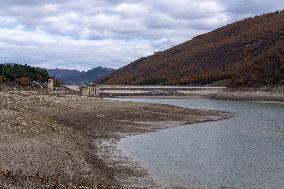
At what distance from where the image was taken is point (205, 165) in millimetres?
22734

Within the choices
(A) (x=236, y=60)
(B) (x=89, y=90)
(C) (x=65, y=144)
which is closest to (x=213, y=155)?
(C) (x=65, y=144)

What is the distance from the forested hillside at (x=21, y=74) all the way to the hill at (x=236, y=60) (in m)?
43.3

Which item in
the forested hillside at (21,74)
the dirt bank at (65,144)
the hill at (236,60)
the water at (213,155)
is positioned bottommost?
the water at (213,155)

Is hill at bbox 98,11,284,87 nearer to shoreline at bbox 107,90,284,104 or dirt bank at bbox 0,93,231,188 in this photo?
shoreline at bbox 107,90,284,104

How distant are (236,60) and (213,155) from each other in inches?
5120

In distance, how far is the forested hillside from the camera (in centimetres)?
7469

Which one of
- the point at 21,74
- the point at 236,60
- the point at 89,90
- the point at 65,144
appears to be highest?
the point at 236,60

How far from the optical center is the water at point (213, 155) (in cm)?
2000

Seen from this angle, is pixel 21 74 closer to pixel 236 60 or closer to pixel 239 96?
pixel 239 96

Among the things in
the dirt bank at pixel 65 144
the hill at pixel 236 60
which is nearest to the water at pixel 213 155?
the dirt bank at pixel 65 144

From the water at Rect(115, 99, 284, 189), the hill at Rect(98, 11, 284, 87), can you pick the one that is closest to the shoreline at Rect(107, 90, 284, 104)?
the hill at Rect(98, 11, 284, 87)

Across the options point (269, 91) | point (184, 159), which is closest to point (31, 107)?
point (184, 159)

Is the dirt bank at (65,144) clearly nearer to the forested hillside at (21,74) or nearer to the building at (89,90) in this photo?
the forested hillside at (21,74)

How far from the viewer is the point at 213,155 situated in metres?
25.7
